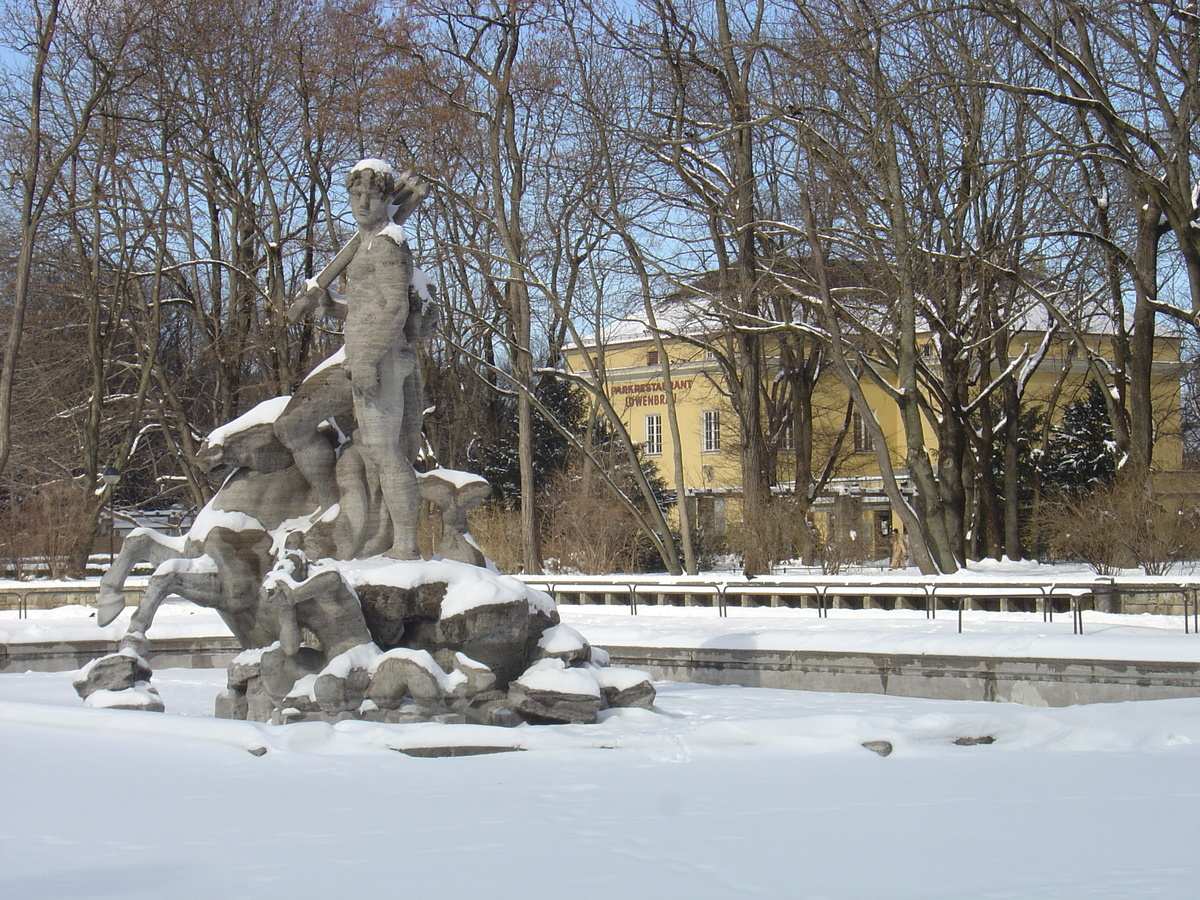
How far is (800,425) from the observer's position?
106 ft

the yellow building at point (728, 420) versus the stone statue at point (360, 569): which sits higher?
the yellow building at point (728, 420)

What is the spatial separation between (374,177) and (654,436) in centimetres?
4155

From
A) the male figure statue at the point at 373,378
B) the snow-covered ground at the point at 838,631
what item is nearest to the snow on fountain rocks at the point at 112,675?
the male figure statue at the point at 373,378

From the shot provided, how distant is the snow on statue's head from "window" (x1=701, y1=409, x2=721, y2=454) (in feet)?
131

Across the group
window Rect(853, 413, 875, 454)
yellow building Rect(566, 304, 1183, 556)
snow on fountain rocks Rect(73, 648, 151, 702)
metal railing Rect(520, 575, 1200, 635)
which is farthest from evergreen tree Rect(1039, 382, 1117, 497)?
snow on fountain rocks Rect(73, 648, 151, 702)

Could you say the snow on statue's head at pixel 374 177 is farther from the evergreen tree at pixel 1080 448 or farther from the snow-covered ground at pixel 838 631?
the evergreen tree at pixel 1080 448

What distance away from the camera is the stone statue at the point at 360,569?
30.8ft

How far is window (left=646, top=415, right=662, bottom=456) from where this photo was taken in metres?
51.9

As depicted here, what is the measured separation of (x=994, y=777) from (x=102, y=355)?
2534 cm

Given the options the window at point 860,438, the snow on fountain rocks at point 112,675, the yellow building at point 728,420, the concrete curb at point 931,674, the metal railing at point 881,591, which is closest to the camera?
the snow on fountain rocks at point 112,675

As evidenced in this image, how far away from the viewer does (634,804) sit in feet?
22.2

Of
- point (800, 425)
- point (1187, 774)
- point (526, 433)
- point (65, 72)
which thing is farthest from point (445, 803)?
point (800, 425)

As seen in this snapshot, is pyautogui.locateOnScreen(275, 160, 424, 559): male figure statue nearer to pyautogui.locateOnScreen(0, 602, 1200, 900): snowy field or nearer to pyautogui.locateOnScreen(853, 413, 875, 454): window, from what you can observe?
pyautogui.locateOnScreen(0, 602, 1200, 900): snowy field

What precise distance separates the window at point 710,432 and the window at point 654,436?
1.83 meters
